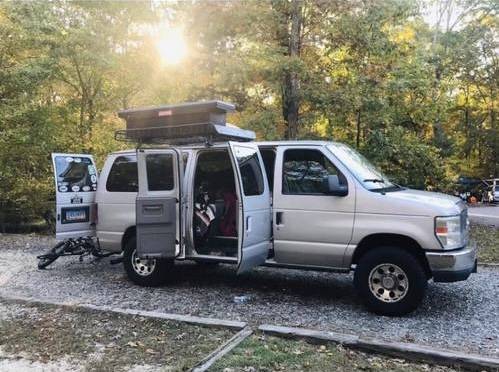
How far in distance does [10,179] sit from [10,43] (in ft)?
12.2

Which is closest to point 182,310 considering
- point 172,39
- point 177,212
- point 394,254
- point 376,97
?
point 177,212

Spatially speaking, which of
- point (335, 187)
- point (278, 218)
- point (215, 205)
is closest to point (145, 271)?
point (215, 205)

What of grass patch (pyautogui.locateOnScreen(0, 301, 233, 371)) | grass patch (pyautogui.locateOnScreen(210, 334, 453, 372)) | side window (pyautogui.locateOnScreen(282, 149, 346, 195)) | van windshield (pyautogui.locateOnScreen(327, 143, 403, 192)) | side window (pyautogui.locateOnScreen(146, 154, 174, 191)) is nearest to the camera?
grass patch (pyautogui.locateOnScreen(210, 334, 453, 372))

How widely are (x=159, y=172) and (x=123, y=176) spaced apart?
91 cm

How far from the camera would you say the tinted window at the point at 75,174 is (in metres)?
7.61

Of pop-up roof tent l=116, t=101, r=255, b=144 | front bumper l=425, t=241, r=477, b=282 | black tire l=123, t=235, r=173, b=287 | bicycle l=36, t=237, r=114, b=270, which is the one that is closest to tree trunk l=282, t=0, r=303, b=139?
pop-up roof tent l=116, t=101, r=255, b=144

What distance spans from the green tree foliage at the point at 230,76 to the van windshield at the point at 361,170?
4300 mm

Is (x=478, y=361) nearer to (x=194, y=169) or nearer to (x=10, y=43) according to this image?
(x=194, y=169)

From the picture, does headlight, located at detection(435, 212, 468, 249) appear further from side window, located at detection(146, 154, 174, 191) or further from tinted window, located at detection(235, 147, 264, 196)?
side window, located at detection(146, 154, 174, 191)

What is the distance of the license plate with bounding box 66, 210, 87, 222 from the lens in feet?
24.8

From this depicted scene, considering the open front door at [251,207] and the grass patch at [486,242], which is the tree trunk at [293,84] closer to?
the grass patch at [486,242]

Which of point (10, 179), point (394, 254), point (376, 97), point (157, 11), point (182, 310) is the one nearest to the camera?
point (394, 254)

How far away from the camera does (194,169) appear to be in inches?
265

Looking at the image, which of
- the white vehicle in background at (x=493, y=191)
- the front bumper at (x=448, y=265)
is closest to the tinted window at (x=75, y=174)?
the front bumper at (x=448, y=265)
